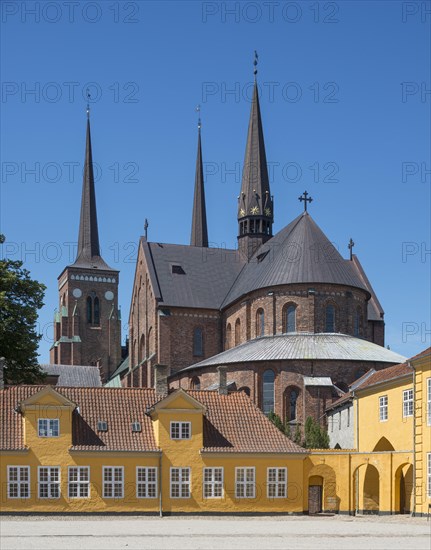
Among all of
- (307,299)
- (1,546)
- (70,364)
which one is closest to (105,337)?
(70,364)

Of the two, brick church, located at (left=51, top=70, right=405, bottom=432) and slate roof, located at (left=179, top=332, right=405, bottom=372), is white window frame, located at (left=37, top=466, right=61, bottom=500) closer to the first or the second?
brick church, located at (left=51, top=70, right=405, bottom=432)

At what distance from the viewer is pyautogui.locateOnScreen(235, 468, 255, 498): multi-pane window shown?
46.8 m

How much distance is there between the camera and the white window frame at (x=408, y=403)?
4694 cm

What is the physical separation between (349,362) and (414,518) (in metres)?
30.1

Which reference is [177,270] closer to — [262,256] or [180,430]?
[262,256]

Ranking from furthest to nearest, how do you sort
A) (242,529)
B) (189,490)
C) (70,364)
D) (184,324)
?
(70,364)
(184,324)
(189,490)
(242,529)

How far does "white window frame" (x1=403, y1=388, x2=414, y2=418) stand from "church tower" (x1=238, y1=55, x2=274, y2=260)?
1877 inches

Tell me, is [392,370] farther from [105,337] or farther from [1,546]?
[105,337]

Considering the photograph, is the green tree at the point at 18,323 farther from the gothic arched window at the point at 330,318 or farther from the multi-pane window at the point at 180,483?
the gothic arched window at the point at 330,318

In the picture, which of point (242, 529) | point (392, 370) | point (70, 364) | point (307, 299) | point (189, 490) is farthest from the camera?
point (70, 364)

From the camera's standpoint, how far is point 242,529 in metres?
35.2

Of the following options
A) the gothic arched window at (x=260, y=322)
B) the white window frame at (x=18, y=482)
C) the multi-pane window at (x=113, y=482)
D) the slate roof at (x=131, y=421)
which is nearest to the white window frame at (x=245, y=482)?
the slate roof at (x=131, y=421)

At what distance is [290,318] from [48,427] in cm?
3631

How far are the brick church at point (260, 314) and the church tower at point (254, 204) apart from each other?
3.6 inches
